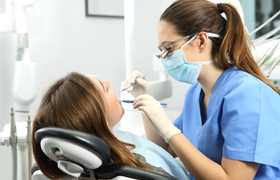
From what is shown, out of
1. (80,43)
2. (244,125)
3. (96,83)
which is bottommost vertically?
(244,125)

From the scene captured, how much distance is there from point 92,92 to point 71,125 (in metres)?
0.13

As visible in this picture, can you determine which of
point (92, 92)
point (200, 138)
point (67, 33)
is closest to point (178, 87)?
point (67, 33)

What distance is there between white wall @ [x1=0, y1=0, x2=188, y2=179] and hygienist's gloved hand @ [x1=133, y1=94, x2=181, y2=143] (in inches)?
37.3

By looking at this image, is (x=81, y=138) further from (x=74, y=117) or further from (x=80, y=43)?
(x=80, y=43)

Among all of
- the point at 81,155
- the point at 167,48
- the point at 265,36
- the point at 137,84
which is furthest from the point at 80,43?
the point at 81,155

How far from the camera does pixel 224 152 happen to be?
120cm

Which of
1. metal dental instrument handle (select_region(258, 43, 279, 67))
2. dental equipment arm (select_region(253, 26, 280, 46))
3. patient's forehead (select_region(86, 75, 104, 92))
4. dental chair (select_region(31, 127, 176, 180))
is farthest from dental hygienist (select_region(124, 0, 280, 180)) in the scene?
dental equipment arm (select_region(253, 26, 280, 46))

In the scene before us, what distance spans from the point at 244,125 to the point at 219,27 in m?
0.38

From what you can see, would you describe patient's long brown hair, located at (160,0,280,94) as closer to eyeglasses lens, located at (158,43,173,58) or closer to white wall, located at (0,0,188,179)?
eyeglasses lens, located at (158,43,173,58)

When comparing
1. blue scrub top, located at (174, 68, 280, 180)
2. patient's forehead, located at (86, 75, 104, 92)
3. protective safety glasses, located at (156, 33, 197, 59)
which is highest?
protective safety glasses, located at (156, 33, 197, 59)

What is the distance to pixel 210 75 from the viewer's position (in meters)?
1.37

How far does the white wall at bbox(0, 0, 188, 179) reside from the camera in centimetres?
207

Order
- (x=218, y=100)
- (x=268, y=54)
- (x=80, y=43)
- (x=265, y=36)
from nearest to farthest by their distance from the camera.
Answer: (x=218, y=100)
(x=268, y=54)
(x=80, y=43)
(x=265, y=36)

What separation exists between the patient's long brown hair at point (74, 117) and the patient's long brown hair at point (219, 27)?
43 centimetres
